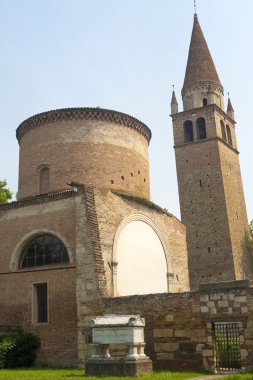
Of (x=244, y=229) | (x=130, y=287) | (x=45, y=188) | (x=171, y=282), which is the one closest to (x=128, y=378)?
(x=130, y=287)

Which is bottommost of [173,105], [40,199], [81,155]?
[40,199]

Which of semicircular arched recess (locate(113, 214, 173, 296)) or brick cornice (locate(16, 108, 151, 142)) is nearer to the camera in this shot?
semicircular arched recess (locate(113, 214, 173, 296))

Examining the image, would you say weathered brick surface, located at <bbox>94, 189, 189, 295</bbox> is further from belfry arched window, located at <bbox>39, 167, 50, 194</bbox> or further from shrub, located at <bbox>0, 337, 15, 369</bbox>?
belfry arched window, located at <bbox>39, 167, 50, 194</bbox>

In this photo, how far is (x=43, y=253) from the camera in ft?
51.9

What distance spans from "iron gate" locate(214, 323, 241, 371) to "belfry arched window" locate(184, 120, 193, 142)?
80.9 feet

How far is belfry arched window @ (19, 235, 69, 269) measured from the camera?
15344mm

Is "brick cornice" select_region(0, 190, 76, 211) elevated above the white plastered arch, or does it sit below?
above

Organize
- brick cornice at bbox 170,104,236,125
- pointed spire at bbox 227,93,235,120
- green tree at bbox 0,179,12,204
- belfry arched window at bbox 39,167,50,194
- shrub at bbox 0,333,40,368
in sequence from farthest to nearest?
pointed spire at bbox 227,93,235,120
brick cornice at bbox 170,104,236,125
green tree at bbox 0,179,12,204
belfry arched window at bbox 39,167,50,194
shrub at bbox 0,333,40,368

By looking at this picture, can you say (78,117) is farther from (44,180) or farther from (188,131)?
(188,131)

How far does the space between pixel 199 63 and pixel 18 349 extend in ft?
99.8

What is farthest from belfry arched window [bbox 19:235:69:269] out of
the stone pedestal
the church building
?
the stone pedestal

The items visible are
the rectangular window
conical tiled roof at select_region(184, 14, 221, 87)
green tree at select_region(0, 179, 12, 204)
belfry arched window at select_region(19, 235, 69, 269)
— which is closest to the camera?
the rectangular window

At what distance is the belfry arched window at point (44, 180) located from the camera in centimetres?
1855

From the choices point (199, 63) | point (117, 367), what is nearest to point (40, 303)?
point (117, 367)
